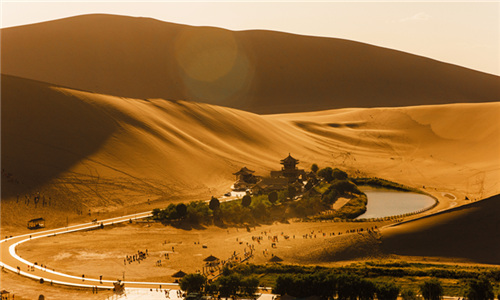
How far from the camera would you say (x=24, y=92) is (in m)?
81.5

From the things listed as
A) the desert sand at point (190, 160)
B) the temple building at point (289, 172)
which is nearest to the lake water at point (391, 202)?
the desert sand at point (190, 160)

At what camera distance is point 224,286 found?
34.8m

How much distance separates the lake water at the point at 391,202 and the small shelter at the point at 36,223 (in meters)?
32.5

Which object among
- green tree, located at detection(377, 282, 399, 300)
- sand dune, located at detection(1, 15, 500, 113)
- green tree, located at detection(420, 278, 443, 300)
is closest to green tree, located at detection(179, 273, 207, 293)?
green tree, located at detection(377, 282, 399, 300)

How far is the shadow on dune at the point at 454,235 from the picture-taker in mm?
43469

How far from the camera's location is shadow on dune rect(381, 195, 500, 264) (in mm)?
43469

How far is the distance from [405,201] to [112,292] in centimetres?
4069

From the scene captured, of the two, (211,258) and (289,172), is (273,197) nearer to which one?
(289,172)

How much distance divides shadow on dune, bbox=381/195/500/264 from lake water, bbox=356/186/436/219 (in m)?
10.6

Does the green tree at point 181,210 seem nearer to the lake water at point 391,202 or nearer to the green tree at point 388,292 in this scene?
the lake water at point 391,202

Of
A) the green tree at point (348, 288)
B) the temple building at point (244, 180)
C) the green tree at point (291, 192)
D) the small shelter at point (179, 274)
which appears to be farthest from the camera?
the temple building at point (244, 180)

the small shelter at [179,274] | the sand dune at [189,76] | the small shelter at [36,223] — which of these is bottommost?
the small shelter at [179,274]

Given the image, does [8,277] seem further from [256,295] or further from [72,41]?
[72,41]

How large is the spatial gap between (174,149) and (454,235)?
45.7 metres
